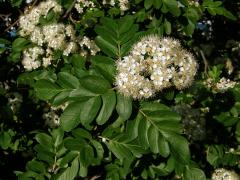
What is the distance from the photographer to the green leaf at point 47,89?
8.38ft

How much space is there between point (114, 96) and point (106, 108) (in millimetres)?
71

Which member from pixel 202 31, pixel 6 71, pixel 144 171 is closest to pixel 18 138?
pixel 6 71

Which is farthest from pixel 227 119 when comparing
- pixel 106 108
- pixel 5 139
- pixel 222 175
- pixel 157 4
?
pixel 5 139

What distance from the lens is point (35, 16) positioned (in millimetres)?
3480

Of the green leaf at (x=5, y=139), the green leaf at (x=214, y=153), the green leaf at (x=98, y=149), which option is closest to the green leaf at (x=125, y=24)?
the green leaf at (x=98, y=149)

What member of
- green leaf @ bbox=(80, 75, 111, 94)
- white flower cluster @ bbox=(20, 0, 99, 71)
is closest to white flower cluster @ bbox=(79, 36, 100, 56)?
white flower cluster @ bbox=(20, 0, 99, 71)

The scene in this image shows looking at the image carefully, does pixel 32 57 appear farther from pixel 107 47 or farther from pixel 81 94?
pixel 81 94

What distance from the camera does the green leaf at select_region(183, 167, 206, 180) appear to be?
281 centimetres

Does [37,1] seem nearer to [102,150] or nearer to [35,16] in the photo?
[35,16]

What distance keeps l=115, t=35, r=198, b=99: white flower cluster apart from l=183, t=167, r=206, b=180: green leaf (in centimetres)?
65

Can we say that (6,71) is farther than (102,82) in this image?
Yes

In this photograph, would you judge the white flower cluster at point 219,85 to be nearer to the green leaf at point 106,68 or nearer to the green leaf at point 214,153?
the green leaf at point 214,153

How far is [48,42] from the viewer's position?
3.15m

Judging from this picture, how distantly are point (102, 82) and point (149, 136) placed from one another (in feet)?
1.09
